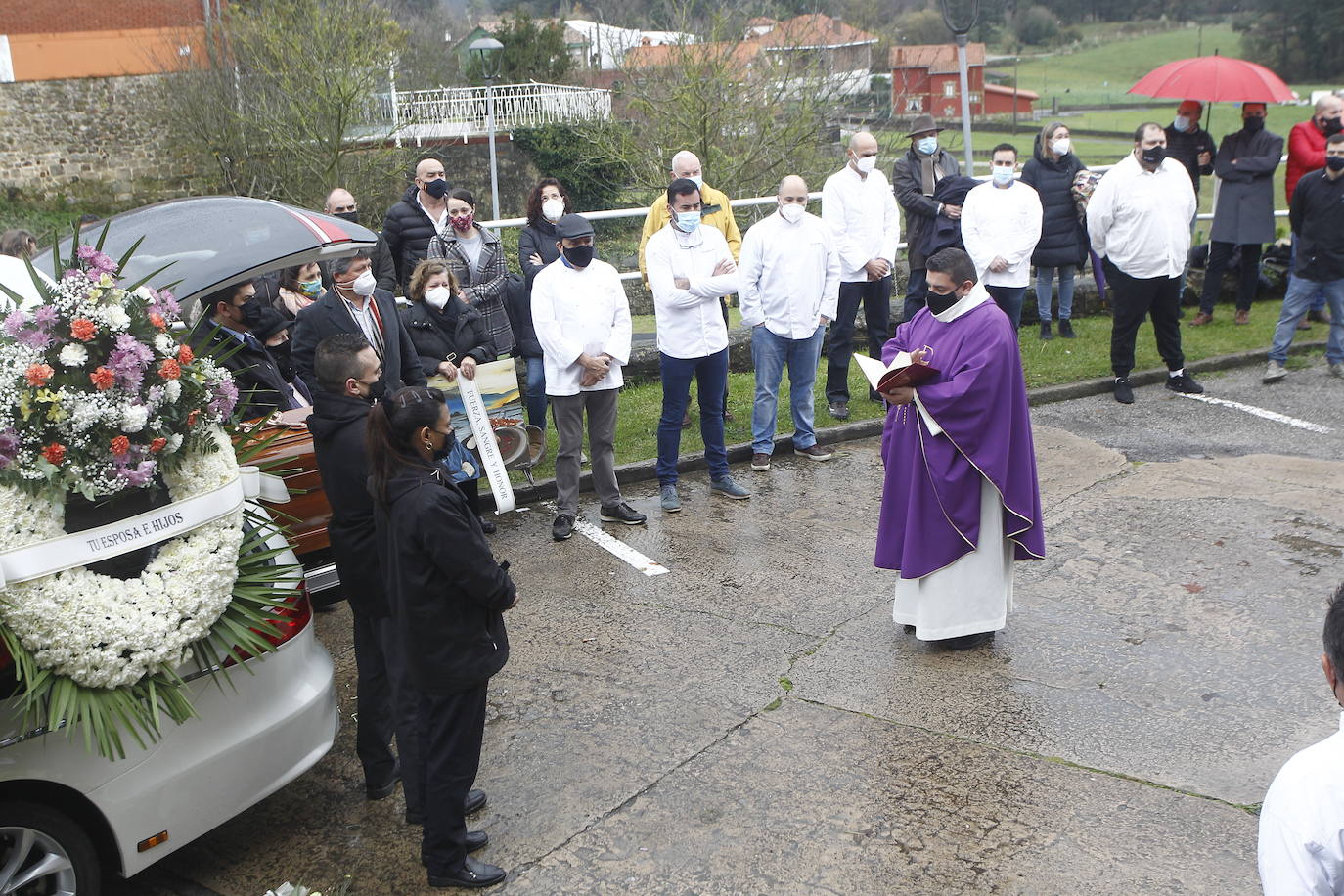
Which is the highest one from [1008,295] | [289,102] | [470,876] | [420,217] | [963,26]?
[289,102]

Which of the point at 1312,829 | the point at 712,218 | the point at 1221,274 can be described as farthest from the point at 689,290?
the point at 1221,274

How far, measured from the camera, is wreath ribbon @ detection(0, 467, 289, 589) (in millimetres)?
3463

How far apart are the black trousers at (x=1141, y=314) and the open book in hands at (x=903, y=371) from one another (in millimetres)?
4943

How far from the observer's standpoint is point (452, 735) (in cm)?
409

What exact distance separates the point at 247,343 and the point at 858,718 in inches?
147

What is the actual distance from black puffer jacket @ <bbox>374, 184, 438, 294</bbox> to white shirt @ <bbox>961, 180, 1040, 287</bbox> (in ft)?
14.9

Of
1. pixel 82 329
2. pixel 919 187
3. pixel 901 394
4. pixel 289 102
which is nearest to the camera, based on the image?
pixel 82 329

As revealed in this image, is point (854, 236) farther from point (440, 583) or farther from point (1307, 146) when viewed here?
point (440, 583)

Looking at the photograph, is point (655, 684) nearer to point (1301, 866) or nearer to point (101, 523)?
point (101, 523)

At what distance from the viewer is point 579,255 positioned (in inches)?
287

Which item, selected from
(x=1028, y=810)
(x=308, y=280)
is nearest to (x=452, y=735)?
(x=1028, y=810)

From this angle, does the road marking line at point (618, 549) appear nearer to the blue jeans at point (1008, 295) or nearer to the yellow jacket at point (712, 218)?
the yellow jacket at point (712, 218)

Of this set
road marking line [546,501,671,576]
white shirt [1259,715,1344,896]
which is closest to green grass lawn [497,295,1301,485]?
road marking line [546,501,671,576]

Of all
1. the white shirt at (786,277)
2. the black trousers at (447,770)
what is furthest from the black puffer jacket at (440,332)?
the black trousers at (447,770)
